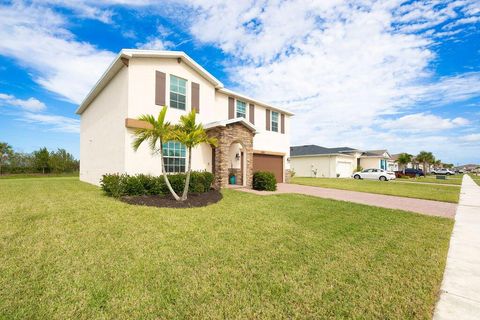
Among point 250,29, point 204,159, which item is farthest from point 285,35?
point 204,159

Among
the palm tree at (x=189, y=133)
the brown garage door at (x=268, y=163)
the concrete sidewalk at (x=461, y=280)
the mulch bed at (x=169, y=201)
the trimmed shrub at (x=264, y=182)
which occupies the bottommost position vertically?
the concrete sidewalk at (x=461, y=280)

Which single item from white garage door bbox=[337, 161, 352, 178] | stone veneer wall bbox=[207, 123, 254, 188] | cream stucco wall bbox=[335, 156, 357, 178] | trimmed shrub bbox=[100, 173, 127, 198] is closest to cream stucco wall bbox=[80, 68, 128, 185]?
trimmed shrub bbox=[100, 173, 127, 198]

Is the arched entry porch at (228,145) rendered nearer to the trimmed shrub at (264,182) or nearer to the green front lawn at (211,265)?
the trimmed shrub at (264,182)

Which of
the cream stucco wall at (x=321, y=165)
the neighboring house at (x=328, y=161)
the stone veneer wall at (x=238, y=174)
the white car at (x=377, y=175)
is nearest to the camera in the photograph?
the stone veneer wall at (x=238, y=174)

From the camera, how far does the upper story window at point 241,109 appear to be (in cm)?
1612

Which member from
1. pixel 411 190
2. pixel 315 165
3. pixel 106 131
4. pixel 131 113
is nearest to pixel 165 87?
pixel 131 113

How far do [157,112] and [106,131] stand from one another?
152 inches

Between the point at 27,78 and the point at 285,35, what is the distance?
19.8 m

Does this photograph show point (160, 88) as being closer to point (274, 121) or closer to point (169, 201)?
point (169, 201)

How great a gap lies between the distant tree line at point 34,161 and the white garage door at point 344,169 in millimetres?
40315

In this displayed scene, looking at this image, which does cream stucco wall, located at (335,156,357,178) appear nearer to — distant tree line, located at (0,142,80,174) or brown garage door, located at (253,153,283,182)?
brown garage door, located at (253,153,283,182)

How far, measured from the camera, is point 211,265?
382 centimetres

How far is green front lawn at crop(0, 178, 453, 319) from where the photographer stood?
2.73 meters

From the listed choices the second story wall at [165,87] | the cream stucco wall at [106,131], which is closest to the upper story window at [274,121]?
the second story wall at [165,87]
